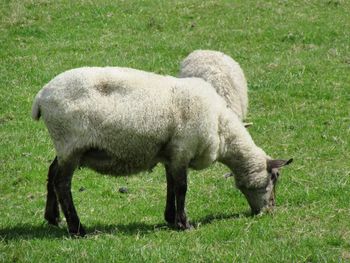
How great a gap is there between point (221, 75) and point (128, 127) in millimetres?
3863

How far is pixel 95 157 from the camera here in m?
8.34

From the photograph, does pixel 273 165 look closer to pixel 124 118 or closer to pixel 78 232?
pixel 124 118

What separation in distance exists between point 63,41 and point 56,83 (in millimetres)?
10340

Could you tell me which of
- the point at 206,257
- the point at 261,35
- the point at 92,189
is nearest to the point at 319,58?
the point at 261,35

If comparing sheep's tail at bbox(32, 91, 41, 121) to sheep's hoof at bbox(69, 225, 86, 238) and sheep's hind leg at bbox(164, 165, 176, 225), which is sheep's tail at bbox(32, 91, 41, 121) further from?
sheep's hind leg at bbox(164, 165, 176, 225)

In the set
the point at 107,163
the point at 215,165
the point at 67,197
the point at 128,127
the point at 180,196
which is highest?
the point at 128,127

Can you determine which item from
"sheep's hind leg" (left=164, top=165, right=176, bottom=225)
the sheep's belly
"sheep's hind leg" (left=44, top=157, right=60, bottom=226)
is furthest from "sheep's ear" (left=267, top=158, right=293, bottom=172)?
"sheep's hind leg" (left=44, top=157, right=60, bottom=226)

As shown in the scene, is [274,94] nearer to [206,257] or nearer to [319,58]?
[319,58]

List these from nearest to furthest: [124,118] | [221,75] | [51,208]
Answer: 1. [124,118]
2. [51,208]
3. [221,75]

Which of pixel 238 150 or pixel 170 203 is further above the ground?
pixel 238 150

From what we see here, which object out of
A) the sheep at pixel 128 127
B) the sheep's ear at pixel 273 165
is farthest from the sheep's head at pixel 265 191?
the sheep at pixel 128 127

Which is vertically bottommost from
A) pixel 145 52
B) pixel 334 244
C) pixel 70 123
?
pixel 145 52

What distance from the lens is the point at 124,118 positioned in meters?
8.27

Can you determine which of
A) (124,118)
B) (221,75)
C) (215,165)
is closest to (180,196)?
(124,118)
